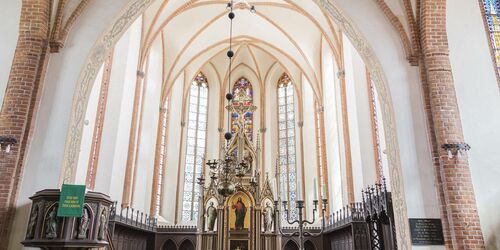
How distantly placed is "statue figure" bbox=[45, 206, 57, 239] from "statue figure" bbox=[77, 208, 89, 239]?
362 millimetres

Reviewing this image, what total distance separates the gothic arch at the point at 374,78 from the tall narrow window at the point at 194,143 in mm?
10542

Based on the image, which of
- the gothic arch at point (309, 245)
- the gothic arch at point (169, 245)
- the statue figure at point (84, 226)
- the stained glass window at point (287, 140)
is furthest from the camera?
the stained glass window at point (287, 140)

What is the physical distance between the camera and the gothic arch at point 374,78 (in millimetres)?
8352

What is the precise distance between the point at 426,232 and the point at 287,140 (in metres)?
13.7

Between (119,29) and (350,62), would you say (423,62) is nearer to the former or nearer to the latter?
(350,62)

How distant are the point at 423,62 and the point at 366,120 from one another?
15.5 feet

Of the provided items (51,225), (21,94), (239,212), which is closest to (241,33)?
(239,212)

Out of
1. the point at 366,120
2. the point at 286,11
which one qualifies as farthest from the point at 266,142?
the point at 366,120

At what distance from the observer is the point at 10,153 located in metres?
7.86

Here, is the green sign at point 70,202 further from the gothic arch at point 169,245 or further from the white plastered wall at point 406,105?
the gothic arch at point 169,245

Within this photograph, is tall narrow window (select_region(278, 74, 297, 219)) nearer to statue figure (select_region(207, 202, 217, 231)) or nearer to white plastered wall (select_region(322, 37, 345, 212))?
white plastered wall (select_region(322, 37, 345, 212))

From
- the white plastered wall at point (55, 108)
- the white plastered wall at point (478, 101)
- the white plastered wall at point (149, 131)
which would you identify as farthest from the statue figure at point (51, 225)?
the white plastered wall at point (149, 131)

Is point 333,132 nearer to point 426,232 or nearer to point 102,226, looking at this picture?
point 426,232

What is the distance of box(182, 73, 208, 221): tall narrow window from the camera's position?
65.0ft
